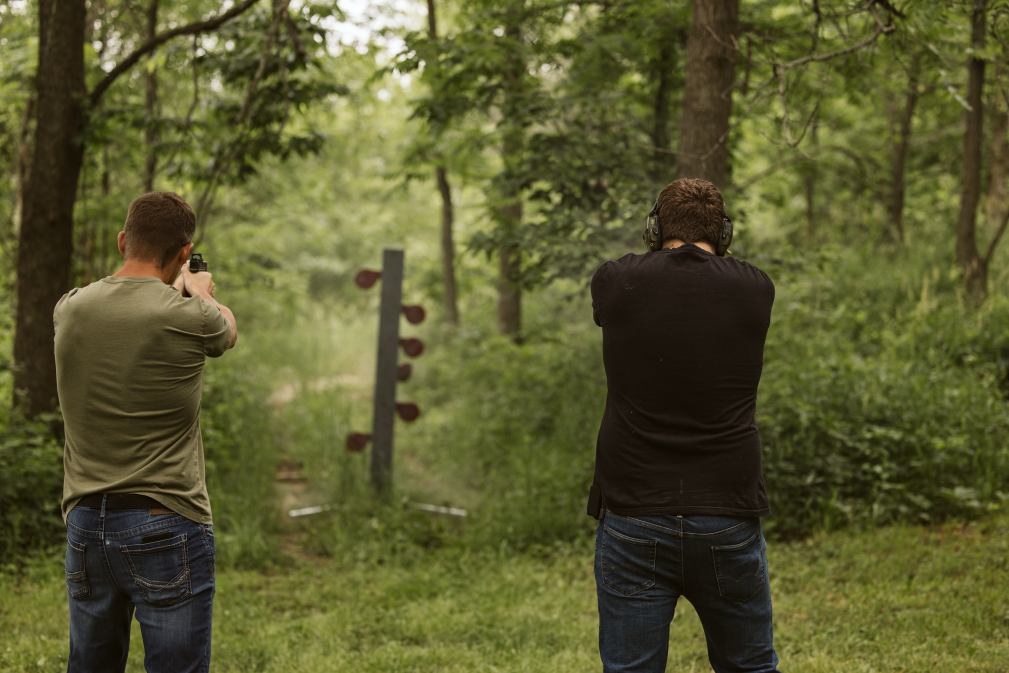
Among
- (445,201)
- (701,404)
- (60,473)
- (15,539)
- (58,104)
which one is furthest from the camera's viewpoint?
(445,201)

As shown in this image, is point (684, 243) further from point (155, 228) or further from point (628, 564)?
point (155, 228)

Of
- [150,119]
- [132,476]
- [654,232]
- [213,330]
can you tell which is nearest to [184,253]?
[213,330]

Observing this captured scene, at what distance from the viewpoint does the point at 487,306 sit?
11797 millimetres

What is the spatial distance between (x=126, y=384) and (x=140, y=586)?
0.64 meters

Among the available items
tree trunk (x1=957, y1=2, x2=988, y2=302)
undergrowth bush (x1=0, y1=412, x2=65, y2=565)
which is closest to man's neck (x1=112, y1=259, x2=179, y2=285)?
undergrowth bush (x1=0, y1=412, x2=65, y2=565)

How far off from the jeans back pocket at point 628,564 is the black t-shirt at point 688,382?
89 millimetres

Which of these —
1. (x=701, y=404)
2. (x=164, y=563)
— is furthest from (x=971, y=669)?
(x=164, y=563)

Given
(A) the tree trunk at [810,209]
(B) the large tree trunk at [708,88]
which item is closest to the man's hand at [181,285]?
(B) the large tree trunk at [708,88]

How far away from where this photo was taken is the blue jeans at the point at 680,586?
216cm

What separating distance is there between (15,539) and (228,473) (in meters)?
1.93

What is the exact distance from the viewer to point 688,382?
216 centimetres

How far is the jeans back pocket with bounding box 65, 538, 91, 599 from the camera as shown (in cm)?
233

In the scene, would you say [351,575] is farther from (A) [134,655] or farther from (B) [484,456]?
(B) [484,456]

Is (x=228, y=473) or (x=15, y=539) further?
(x=228, y=473)
